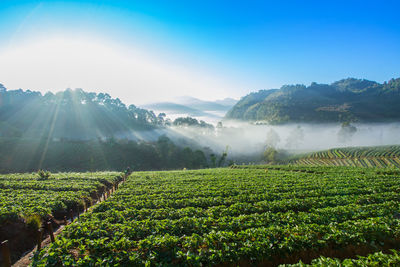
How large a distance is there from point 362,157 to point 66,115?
138m

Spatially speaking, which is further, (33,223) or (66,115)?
(66,115)

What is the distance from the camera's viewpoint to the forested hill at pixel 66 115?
85812mm

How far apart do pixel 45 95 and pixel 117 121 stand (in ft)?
135

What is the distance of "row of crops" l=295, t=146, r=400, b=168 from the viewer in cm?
4562

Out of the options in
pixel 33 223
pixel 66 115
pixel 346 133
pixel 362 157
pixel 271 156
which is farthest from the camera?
pixel 346 133

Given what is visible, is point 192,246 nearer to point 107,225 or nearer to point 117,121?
point 107,225

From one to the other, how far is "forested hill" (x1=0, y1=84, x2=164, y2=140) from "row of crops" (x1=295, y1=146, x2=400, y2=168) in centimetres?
10157

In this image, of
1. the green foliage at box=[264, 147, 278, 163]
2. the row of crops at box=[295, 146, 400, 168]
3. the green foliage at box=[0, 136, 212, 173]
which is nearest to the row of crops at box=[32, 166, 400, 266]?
the row of crops at box=[295, 146, 400, 168]

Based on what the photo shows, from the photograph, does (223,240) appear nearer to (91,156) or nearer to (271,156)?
(91,156)

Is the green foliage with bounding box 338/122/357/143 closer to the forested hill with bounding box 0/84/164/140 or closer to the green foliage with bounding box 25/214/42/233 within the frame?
the forested hill with bounding box 0/84/164/140

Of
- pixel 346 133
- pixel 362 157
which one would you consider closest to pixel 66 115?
pixel 362 157

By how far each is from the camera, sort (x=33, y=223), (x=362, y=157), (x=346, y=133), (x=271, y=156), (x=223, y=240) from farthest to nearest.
→ (x=346, y=133), (x=271, y=156), (x=362, y=157), (x=33, y=223), (x=223, y=240)

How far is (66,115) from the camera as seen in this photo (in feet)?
326

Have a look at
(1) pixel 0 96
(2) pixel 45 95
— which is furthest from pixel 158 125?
(1) pixel 0 96
